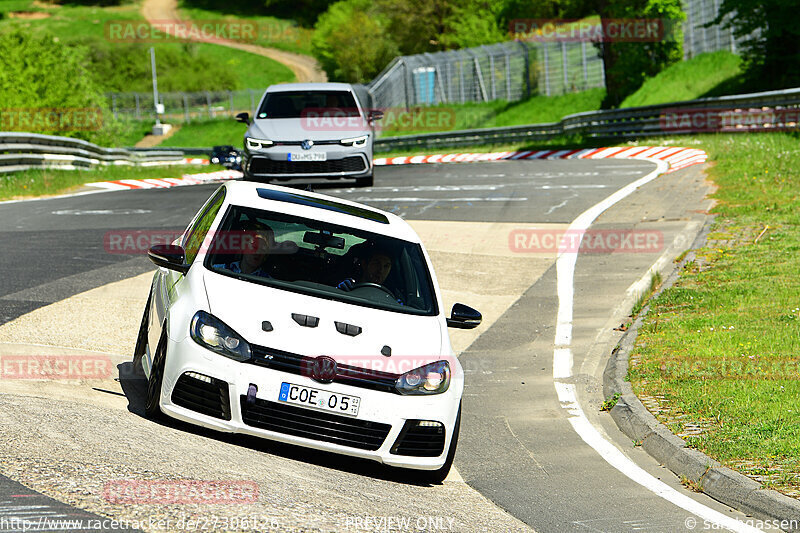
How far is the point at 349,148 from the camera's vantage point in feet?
63.8

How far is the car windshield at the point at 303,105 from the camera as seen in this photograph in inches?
776

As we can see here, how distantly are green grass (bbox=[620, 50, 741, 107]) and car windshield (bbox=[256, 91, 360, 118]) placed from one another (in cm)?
2113

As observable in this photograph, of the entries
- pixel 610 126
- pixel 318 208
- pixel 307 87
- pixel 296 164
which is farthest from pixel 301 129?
pixel 610 126

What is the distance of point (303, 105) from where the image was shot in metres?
19.8

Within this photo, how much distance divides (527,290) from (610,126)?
74.3 feet

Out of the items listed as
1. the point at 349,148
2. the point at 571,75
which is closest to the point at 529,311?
the point at 349,148

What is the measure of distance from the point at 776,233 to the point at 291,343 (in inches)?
424

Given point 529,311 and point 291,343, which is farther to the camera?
point 529,311

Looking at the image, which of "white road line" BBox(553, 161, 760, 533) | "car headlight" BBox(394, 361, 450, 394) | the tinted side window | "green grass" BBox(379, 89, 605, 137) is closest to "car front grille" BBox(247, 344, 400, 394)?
"car headlight" BBox(394, 361, 450, 394)

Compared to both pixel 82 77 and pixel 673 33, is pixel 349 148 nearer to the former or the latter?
pixel 673 33

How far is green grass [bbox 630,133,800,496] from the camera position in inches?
285

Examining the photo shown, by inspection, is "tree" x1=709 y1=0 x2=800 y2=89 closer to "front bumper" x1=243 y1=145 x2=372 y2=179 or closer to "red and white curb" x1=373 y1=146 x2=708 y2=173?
"red and white curb" x1=373 y1=146 x2=708 y2=173

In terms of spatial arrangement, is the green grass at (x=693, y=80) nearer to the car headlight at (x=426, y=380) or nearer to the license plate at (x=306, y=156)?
Answer: the license plate at (x=306, y=156)

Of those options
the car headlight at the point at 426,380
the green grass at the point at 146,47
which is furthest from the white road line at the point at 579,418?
the green grass at the point at 146,47
